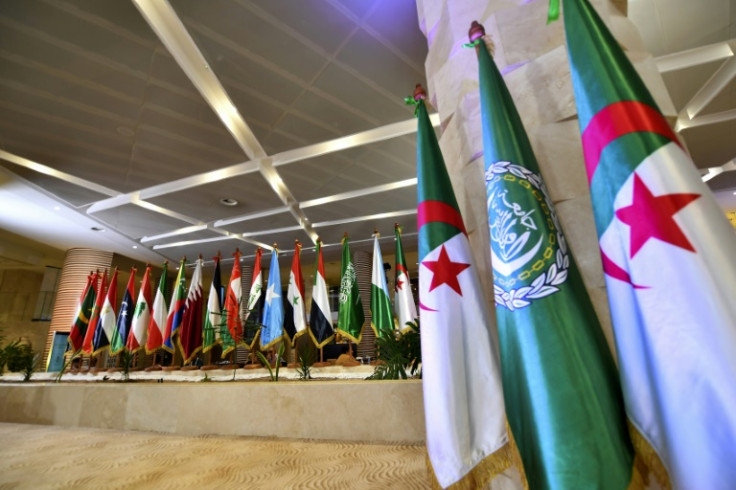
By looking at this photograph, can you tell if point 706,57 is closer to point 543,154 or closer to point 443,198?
point 543,154

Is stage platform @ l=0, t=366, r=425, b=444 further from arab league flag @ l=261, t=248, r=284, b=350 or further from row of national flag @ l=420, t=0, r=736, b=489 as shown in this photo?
arab league flag @ l=261, t=248, r=284, b=350

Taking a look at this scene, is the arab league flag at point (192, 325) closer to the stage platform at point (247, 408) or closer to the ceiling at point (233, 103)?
the ceiling at point (233, 103)

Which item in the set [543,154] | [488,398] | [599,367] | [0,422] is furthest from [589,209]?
[0,422]

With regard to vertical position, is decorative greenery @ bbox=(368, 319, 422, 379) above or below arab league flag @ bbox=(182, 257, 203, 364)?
below

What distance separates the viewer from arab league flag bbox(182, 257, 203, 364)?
5820mm

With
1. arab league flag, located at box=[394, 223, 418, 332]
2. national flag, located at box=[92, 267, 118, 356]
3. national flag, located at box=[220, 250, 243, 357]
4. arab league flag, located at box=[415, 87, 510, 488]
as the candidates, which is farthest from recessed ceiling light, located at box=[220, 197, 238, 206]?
arab league flag, located at box=[415, 87, 510, 488]

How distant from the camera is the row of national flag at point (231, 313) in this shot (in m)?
4.85

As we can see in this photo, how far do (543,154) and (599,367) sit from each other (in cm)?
72

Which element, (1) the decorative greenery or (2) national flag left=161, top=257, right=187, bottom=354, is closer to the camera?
(1) the decorative greenery

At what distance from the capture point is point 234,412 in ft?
7.48

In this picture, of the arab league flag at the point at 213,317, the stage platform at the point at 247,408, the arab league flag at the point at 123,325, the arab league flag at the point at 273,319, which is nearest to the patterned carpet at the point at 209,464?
the stage platform at the point at 247,408

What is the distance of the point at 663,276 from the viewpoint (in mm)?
668

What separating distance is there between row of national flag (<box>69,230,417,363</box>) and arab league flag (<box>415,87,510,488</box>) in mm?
3239

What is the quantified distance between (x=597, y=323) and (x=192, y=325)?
6.36m
